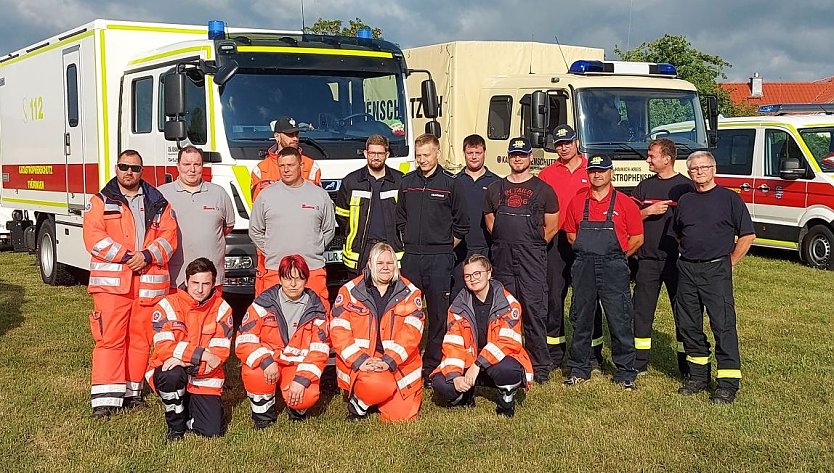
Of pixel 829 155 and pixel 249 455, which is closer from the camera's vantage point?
pixel 249 455

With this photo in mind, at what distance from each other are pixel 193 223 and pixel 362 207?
1251 mm

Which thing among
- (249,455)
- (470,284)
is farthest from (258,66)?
(249,455)

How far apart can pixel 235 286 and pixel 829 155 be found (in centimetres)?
949

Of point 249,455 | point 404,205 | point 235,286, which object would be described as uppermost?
point 404,205

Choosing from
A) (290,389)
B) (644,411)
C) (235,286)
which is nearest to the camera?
(290,389)

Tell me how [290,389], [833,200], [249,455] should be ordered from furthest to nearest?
[833,200], [290,389], [249,455]

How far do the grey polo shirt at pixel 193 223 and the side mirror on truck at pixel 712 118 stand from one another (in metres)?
7.32

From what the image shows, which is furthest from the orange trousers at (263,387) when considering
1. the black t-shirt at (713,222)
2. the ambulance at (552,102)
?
the ambulance at (552,102)

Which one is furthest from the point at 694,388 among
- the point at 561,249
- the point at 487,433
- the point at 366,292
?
the point at 366,292

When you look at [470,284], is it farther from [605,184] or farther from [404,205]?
[605,184]

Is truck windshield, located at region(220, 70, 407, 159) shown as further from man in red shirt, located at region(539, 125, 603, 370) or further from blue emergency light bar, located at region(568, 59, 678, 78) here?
blue emergency light bar, located at region(568, 59, 678, 78)

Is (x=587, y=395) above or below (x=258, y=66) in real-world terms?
below

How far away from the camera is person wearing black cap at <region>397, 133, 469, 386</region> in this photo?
6.48m

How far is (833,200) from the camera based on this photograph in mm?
12617
